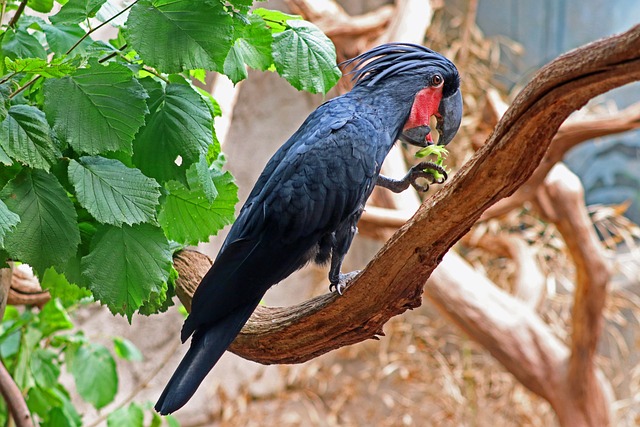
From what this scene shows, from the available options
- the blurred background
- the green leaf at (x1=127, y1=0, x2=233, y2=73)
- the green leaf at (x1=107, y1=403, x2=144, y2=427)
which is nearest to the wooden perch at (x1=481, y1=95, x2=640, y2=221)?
the blurred background

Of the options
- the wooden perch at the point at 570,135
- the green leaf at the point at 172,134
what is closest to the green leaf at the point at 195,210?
the green leaf at the point at 172,134

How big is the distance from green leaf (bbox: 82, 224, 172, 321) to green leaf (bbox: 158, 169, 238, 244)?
0.16m

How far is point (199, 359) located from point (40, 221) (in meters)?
0.26

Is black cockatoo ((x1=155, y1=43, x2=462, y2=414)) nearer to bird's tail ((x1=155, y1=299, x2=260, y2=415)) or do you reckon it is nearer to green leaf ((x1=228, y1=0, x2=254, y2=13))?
bird's tail ((x1=155, y1=299, x2=260, y2=415))

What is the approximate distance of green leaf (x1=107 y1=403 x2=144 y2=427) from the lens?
4.71 feet

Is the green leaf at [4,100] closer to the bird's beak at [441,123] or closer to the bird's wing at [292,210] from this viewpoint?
the bird's wing at [292,210]

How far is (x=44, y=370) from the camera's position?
1421 mm

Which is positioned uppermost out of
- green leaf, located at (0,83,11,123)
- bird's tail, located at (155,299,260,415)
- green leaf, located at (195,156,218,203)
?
green leaf, located at (0,83,11,123)

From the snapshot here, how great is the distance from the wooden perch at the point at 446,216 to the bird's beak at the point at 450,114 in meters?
0.33

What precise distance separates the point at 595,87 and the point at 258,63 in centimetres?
44

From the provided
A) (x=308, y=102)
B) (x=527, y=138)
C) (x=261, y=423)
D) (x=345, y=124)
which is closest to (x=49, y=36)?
(x=345, y=124)

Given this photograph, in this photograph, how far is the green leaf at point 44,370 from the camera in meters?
1.41

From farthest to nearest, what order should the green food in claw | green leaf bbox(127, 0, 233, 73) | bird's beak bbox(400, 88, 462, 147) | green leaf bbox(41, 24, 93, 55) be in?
bird's beak bbox(400, 88, 462, 147)
the green food in claw
green leaf bbox(41, 24, 93, 55)
green leaf bbox(127, 0, 233, 73)

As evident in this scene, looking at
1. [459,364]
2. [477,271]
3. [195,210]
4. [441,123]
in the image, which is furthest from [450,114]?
[459,364]
